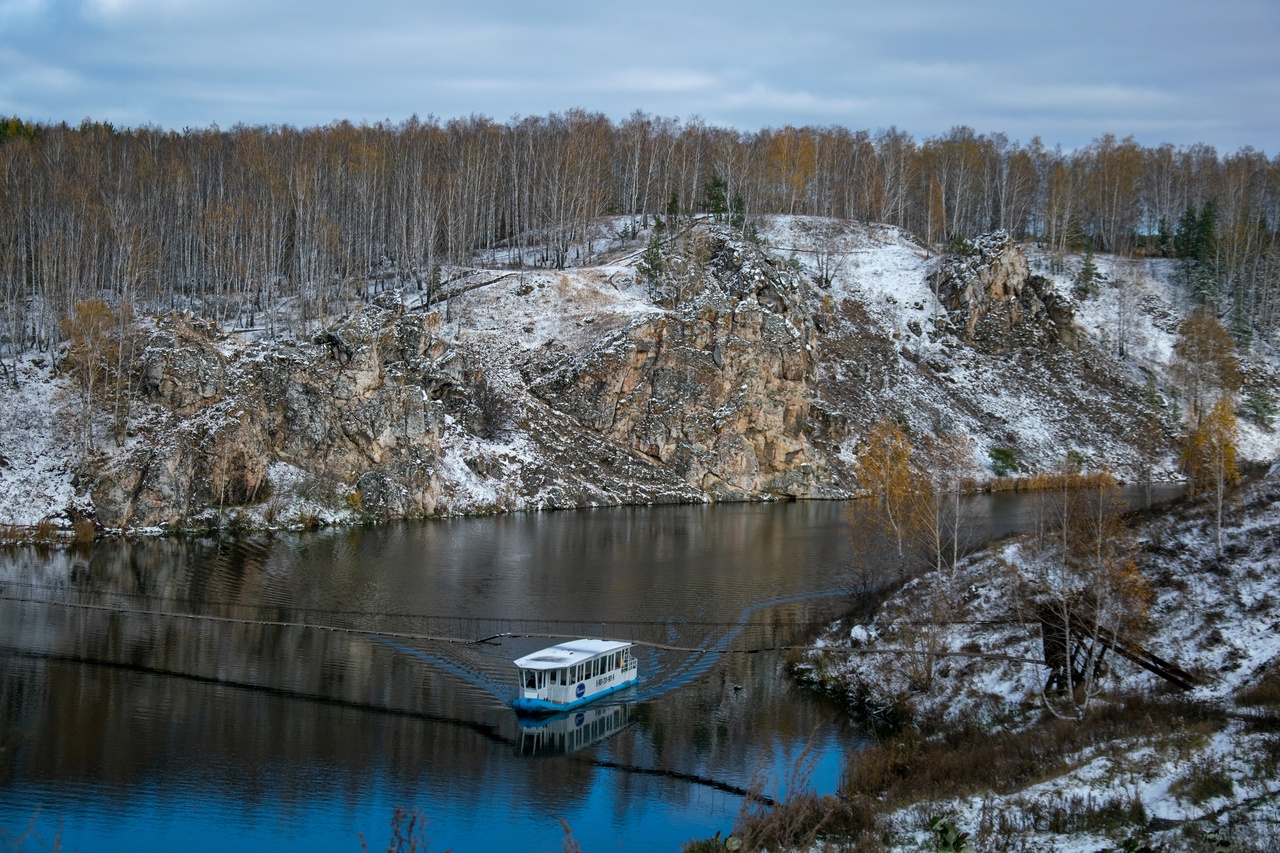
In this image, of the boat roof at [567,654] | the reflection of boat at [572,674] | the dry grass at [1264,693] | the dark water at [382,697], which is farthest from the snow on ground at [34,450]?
the dry grass at [1264,693]

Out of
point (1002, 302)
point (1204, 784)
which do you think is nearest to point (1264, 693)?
point (1204, 784)

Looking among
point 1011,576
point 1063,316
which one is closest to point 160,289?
point 1011,576

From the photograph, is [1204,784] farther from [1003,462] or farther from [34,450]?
[1003,462]

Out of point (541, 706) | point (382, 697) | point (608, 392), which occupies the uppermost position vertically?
point (608, 392)

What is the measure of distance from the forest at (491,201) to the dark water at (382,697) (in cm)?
3535

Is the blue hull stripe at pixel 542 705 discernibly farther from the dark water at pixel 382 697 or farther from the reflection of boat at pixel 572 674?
the dark water at pixel 382 697

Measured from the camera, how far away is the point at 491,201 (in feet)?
352

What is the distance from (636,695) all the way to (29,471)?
4648 cm

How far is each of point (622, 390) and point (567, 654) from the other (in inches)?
2069

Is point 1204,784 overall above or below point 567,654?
above

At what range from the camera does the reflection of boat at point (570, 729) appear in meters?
29.2

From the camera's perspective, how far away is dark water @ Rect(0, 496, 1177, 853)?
2373 centimetres

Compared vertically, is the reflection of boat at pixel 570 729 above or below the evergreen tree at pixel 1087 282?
below

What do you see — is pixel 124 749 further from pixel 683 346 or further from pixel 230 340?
pixel 683 346
